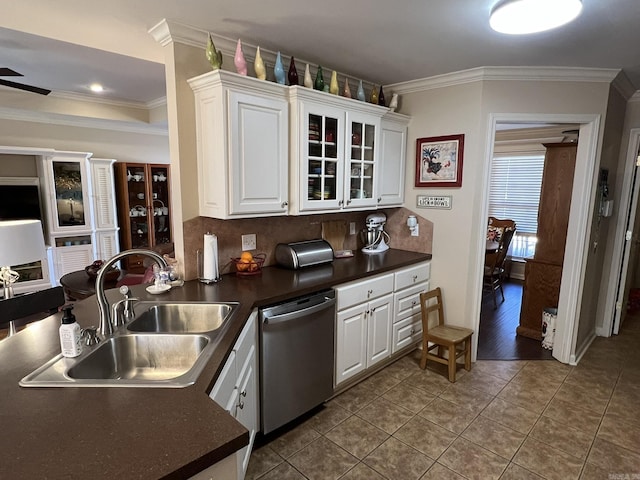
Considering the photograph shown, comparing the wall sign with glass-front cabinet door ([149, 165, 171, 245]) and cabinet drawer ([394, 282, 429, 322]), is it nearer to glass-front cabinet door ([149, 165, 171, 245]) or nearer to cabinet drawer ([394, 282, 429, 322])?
cabinet drawer ([394, 282, 429, 322])

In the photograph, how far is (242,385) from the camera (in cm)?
175

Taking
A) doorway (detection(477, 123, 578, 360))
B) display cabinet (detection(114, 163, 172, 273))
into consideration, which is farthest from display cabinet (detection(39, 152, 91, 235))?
doorway (detection(477, 123, 578, 360))

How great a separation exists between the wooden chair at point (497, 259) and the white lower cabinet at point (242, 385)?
12.0 feet

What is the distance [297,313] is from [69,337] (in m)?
1.15

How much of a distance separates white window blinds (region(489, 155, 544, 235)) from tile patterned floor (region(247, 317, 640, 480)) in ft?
9.46

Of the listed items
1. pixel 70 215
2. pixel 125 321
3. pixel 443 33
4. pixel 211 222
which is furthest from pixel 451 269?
pixel 70 215

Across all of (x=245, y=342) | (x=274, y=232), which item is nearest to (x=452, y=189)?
(x=274, y=232)

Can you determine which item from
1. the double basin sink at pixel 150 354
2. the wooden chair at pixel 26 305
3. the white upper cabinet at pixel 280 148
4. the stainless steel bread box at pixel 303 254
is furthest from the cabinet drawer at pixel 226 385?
the wooden chair at pixel 26 305

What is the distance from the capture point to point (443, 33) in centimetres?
213

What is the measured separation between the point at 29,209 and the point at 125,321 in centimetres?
404

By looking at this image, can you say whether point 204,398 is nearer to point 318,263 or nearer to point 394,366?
point 318,263

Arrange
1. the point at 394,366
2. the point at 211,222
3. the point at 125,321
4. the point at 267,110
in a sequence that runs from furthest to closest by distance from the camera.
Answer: the point at 394,366
the point at 211,222
the point at 267,110
the point at 125,321

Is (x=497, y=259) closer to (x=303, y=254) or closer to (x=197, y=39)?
(x=303, y=254)

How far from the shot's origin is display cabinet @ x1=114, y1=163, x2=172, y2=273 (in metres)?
5.25
